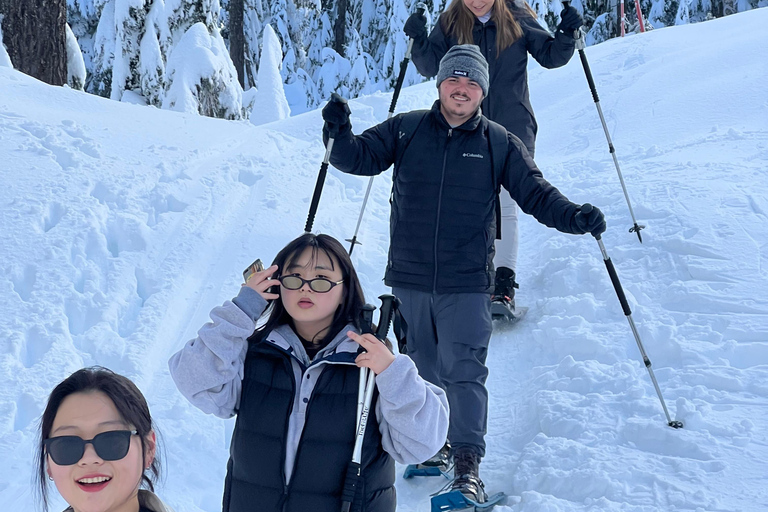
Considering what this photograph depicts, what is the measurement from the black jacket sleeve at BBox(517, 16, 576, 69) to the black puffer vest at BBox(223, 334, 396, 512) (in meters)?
2.93

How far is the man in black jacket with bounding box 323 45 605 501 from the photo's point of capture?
348 centimetres

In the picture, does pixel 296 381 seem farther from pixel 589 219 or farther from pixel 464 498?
pixel 589 219

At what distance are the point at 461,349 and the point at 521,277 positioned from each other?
2634 mm

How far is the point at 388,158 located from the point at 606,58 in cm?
831

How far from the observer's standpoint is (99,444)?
1727 mm

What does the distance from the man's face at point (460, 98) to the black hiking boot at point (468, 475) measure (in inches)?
59.1

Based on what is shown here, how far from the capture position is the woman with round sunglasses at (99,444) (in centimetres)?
171

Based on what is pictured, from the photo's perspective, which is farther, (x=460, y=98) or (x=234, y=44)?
(x=234, y=44)

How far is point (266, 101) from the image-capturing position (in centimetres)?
1427

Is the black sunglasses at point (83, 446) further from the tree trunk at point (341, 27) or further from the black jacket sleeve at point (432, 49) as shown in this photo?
the tree trunk at point (341, 27)

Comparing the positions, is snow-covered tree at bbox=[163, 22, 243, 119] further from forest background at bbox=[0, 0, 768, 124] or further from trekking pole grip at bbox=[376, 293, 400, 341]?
trekking pole grip at bbox=[376, 293, 400, 341]

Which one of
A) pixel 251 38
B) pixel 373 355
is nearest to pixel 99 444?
pixel 373 355

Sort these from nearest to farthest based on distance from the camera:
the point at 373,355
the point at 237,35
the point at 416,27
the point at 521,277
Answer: the point at 373,355, the point at 416,27, the point at 521,277, the point at 237,35

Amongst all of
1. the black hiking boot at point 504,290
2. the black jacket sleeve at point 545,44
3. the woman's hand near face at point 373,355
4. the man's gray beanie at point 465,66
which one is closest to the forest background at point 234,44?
the black jacket sleeve at point 545,44
